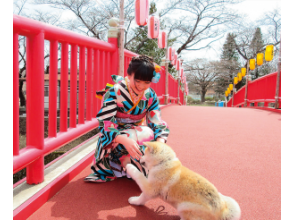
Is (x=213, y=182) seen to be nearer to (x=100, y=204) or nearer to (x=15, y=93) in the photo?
(x=100, y=204)

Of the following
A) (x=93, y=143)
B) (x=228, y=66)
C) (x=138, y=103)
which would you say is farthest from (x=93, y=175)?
(x=228, y=66)

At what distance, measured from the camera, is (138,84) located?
155 cm

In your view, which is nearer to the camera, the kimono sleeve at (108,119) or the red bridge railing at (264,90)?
the kimono sleeve at (108,119)

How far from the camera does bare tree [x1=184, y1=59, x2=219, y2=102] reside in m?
22.7

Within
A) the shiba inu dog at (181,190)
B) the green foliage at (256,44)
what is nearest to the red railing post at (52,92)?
the shiba inu dog at (181,190)

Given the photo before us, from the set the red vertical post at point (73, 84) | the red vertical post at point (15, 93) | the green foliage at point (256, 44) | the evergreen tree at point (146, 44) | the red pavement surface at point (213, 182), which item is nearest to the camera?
the red vertical post at point (15, 93)

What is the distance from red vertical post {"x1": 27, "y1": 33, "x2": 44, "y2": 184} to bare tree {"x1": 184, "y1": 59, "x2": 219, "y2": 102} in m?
21.7

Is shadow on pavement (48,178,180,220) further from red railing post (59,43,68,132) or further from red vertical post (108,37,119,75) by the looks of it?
red vertical post (108,37,119,75)

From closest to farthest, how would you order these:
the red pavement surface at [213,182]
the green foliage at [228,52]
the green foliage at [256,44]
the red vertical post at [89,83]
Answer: the red pavement surface at [213,182] < the red vertical post at [89,83] < the green foliage at [256,44] < the green foliage at [228,52]

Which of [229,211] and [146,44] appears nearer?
[229,211]

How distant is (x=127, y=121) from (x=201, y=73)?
25.2 meters

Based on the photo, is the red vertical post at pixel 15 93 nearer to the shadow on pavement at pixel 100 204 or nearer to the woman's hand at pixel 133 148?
the shadow on pavement at pixel 100 204

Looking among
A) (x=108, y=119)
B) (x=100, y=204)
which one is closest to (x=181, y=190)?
(x=100, y=204)

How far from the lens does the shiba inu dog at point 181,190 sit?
113cm
